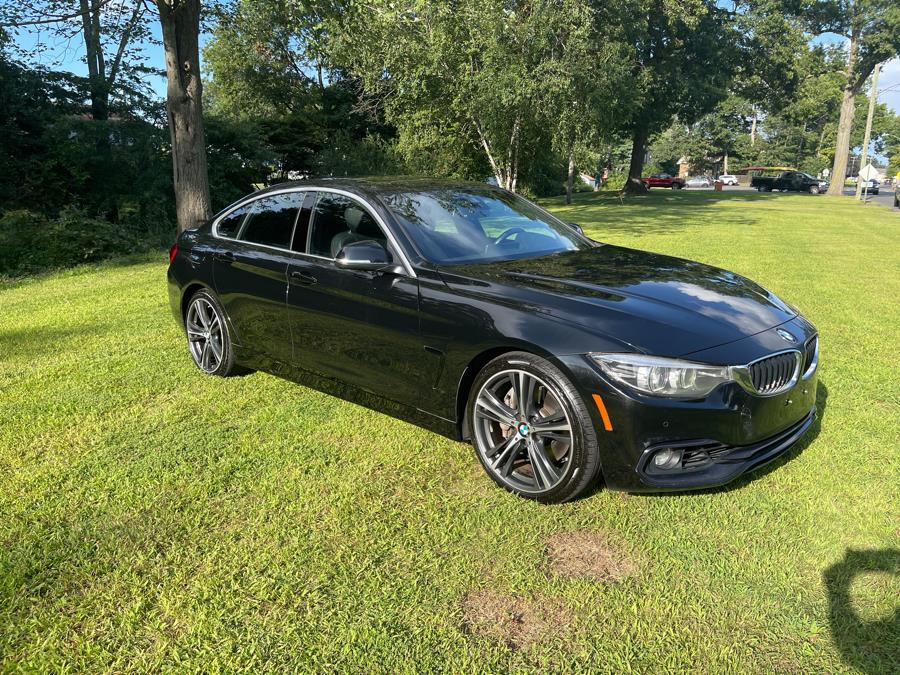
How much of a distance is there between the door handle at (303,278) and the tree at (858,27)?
4883 centimetres

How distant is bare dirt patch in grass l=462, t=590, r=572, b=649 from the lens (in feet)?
7.75

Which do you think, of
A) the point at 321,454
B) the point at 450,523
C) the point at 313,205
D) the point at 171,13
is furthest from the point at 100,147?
the point at 450,523

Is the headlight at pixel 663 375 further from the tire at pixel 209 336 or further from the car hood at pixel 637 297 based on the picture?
the tire at pixel 209 336

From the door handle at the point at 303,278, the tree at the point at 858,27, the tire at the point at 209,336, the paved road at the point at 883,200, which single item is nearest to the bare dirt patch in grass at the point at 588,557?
the door handle at the point at 303,278

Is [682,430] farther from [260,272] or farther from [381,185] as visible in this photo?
[260,272]

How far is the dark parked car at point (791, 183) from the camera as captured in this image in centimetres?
5066

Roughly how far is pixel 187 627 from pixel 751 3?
1939 inches

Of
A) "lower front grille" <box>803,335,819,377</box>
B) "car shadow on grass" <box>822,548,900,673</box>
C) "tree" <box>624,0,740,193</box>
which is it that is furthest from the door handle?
"tree" <box>624,0,740,193</box>

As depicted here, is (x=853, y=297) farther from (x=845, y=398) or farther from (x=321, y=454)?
(x=321, y=454)

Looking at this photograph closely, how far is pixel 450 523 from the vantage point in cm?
306

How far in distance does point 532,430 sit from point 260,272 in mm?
2354

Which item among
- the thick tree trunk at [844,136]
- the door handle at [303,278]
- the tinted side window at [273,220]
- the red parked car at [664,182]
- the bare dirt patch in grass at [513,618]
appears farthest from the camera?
the red parked car at [664,182]

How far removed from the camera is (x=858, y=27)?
143 ft

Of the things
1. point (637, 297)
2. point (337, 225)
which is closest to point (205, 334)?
point (337, 225)
